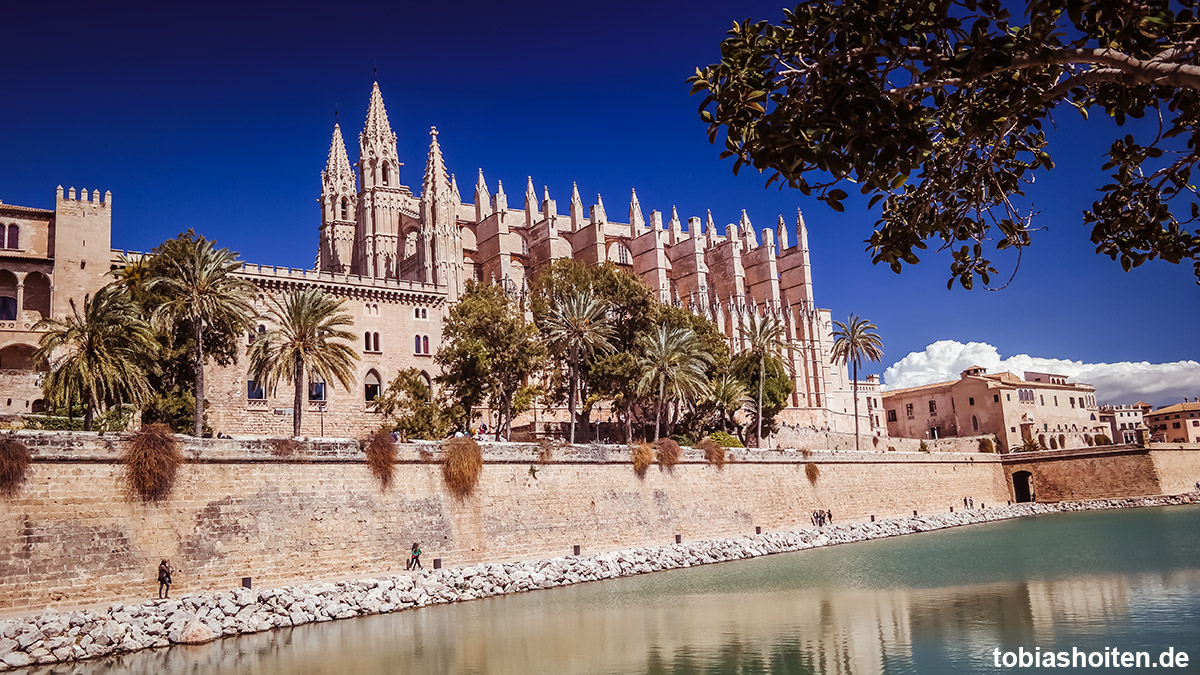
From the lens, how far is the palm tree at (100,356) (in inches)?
933

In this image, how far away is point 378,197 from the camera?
57.6 metres

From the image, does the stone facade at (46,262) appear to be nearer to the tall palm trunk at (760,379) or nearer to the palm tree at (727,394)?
the palm tree at (727,394)

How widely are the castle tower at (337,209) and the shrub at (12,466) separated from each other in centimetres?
4209

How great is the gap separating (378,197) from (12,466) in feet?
132

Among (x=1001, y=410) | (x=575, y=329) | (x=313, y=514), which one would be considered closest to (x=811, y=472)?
(x=575, y=329)

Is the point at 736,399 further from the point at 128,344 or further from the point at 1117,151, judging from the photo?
the point at 1117,151

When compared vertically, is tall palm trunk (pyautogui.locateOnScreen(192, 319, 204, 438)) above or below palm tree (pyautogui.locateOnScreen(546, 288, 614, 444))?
below

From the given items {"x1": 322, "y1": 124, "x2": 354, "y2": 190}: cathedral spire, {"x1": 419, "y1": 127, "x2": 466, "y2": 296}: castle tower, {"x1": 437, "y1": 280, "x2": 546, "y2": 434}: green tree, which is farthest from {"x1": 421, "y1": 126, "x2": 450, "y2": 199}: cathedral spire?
{"x1": 437, "y1": 280, "x2": 546, "y2": 434}: green tree

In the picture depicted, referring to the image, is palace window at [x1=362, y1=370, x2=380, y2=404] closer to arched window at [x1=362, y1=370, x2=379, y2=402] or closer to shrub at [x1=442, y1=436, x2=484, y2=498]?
arched window at [x1=362, y1=370, x2=379, y2=402]

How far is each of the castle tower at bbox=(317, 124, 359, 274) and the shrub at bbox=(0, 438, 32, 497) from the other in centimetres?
4209

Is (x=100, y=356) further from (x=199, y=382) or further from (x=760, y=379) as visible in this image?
(x=760, y=379)

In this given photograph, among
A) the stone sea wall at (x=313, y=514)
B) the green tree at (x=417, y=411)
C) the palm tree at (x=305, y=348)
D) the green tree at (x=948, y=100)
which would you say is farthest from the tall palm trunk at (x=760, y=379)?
the green tree at (x=948, y=100)

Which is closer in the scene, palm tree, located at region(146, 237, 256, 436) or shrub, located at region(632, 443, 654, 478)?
palm tree, located at region(146, 237, 256, 436)

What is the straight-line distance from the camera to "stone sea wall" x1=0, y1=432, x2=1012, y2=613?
1952 cm
